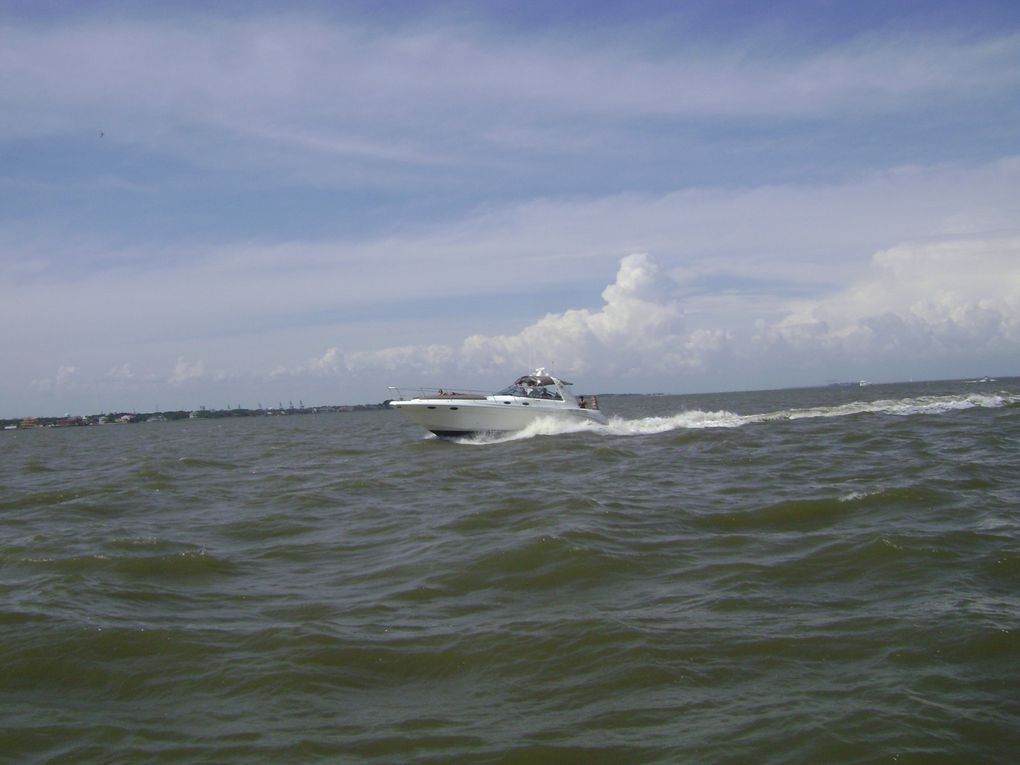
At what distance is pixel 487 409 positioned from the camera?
29.7 m

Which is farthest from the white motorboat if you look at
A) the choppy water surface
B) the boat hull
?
the choppy water surface

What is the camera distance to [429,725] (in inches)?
211

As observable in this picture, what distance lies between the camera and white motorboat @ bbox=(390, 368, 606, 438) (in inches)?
1166

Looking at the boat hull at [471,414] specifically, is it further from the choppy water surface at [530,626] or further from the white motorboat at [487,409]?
the choppy water surface at [530,626]

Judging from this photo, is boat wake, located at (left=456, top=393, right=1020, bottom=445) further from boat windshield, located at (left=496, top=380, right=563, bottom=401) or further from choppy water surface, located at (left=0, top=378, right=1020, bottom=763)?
choppy water surface, located at (left=0, top=378, right=1020, bottom=763)

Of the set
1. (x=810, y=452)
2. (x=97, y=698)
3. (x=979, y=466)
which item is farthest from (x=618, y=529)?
(x=810, y=452)

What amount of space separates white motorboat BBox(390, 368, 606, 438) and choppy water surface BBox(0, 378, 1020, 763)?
14.0 m

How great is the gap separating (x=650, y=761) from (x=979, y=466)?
14.1 metres

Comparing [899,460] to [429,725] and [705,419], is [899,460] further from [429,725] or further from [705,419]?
[705,419]

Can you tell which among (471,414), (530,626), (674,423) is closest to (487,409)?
(471,414)

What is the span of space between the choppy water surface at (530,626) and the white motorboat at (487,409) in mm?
13966

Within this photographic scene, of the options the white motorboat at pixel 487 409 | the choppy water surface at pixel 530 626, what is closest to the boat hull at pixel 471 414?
the white motorboat at pixel 487 409

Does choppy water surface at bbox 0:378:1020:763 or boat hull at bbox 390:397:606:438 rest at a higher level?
boat hull at bbox 390:397:606:438

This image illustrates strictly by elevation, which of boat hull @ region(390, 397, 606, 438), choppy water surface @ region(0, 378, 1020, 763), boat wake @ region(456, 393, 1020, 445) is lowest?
choppy water surface @ region(0, 378, 1020, 763)
